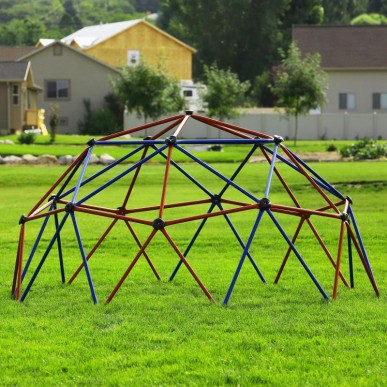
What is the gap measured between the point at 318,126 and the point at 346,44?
10.4 m

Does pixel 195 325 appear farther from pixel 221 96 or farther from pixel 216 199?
pixel 221 96

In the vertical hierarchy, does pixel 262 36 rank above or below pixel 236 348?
above

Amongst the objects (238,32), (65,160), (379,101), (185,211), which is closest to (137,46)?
(238,32)

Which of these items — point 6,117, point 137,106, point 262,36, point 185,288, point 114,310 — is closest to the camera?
point 114,310

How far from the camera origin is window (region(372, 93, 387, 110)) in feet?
221

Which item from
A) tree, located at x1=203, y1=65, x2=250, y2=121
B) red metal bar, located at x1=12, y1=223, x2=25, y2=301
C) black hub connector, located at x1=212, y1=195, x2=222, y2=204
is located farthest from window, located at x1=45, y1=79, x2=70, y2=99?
red metal bar, located at x1=12, y1=223, x2=25, y2=301

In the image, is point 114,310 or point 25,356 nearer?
point 25,356

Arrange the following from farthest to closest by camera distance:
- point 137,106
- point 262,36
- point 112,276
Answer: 1. point 262,36
2. point 137,106
3. point 112,276

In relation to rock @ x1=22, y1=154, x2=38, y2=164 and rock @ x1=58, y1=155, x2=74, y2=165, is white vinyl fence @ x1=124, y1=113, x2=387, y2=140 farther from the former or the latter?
rock @ x1=58, y1=155, x2=74, y2=165

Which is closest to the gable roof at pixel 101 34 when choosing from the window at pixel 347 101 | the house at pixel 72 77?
the house at pixel 72 77

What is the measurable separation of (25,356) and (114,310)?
6.38 feet

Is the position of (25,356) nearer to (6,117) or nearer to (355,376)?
(355,376)

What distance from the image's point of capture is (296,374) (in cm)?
773

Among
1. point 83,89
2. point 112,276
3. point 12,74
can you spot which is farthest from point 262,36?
point 112,276
